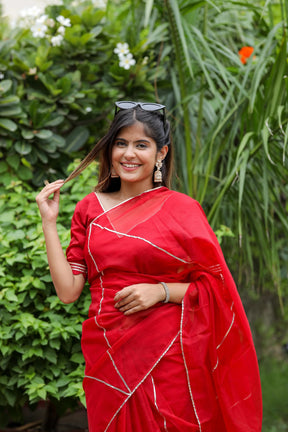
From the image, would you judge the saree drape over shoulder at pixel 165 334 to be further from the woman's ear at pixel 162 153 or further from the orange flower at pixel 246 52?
the orange flower at pixel 246 52

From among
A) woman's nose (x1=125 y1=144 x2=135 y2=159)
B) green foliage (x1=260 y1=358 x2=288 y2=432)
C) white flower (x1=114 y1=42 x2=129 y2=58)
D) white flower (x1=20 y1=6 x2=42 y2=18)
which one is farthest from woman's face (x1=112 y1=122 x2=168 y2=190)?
green foliage (x1=260 y1=358 x2=288 y2=432)

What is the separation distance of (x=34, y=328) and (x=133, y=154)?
1027mm

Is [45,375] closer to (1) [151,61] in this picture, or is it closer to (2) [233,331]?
(2) [233,331]

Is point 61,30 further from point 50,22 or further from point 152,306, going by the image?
point 152,306

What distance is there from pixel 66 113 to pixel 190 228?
1.87 m

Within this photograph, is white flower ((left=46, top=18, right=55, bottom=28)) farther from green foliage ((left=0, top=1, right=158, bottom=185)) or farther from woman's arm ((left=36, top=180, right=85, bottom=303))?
woman's arm ((left=36, top=180, right=85, bottom=303))

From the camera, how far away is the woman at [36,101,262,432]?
170 cm


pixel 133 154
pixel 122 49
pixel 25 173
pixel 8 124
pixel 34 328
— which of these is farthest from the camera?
pixel 122 49

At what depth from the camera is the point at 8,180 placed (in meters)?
3.24

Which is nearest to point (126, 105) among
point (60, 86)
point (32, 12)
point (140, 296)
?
point (140, 296)

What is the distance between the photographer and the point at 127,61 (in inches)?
134

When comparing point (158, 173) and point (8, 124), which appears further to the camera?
point (8, 124)

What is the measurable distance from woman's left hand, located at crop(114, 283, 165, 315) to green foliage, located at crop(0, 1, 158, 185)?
69.0 inches

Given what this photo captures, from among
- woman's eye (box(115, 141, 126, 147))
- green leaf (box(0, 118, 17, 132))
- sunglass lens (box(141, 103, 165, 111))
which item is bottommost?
green leaf (box(0, 118, 17, 132))
